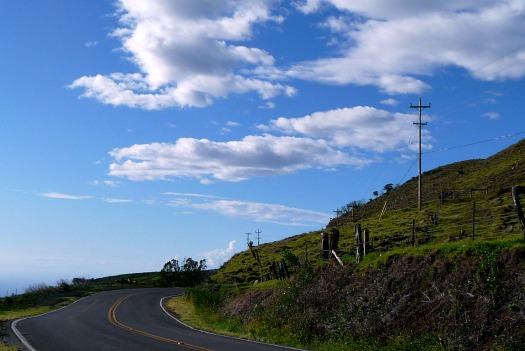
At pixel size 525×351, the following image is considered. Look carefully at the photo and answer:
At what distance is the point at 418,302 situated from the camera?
18672 mm

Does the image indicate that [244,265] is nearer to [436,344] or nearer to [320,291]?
[320,291]

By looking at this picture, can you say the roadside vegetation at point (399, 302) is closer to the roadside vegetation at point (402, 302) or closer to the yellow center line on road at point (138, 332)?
the roadside vegetation at point (402, 302)

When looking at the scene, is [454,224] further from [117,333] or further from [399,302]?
[117,333]

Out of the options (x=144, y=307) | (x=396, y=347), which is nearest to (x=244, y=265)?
(x=144, y=307)

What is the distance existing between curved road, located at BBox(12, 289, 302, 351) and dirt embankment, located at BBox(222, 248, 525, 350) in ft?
8.73

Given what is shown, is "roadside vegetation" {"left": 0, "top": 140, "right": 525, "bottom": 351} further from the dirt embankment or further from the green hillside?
the green hillside

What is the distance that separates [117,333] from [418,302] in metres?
12.2

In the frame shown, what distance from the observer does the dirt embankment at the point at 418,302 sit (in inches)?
619

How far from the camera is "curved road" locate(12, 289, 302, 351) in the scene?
62.8 ft

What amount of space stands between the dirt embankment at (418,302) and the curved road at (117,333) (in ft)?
8.73

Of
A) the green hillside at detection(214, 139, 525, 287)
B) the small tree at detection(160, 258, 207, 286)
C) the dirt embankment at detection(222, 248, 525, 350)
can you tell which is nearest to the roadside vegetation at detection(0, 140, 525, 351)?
the dirt embankment at detection(222, 248, 525, 350)

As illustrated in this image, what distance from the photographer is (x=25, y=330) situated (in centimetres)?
2541

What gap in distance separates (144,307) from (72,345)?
74.2 feet

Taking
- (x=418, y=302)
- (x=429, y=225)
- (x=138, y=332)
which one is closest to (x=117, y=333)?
(x=138, y=332)
